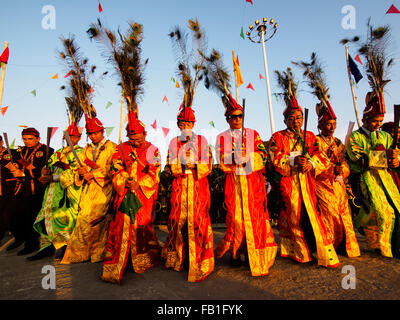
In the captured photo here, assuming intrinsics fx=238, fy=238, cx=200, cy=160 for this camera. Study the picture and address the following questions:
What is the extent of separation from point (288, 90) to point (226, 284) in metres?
2.96

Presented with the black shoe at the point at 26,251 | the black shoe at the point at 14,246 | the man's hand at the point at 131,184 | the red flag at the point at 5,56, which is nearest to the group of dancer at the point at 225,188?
the man's hand at the point at 131,184

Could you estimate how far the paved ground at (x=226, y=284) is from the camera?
2393mm

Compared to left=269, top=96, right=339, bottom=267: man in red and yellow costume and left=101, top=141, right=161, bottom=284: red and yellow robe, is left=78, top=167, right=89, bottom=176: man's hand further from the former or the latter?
left=269, top=96, right=339, bottom=267: man in red and yellow costume

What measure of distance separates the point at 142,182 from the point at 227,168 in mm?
1195

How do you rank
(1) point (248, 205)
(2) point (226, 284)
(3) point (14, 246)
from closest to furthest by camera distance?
(2) point (226, 284), (1) point (248, 205), (3) point (14, 246)

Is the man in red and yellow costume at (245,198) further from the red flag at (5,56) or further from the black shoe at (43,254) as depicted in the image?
the red flag at (5,56)

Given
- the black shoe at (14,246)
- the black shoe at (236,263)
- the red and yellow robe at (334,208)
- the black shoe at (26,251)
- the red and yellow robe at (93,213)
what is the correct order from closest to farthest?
the black shoe at (236,263)
the red and yellow robe at (334,208)
the red and yellow robe at (93,213)
the black shoe at (26,251)
the black shoe at (14,246)

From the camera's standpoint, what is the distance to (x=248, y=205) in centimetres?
317

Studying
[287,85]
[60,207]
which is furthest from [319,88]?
[60,207]

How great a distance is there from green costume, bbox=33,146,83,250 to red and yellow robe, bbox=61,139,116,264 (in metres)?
0.32

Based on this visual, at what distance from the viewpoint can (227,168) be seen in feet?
11.0

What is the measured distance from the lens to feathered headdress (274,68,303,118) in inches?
142

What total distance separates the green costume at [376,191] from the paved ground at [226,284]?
0.29 m

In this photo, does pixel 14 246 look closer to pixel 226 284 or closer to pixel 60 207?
pixel 60 207
